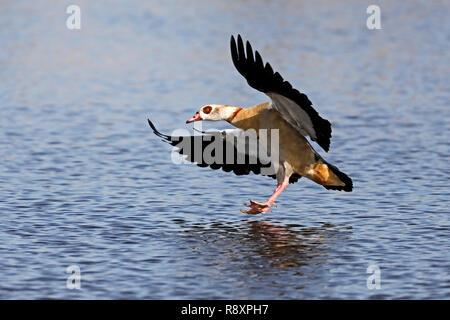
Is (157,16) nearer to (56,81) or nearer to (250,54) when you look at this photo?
(56,81)

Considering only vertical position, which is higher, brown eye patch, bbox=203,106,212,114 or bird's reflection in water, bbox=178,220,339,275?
brown eye patch, bbox=203,106,212,114


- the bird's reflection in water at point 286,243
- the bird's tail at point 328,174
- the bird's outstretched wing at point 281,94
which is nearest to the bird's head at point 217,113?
the bird's outstretched wing at point 281,94

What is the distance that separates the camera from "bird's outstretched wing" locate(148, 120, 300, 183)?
45.0 feet

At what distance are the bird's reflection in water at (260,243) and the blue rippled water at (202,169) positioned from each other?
0.04 meters

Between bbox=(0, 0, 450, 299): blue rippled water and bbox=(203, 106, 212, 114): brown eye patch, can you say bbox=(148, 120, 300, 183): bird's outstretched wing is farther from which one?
bbox=(0, 0, 450, 299): blue rippled water

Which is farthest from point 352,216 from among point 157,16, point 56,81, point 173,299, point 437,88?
point 157,16

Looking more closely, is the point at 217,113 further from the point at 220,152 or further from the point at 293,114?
the point at 293,114

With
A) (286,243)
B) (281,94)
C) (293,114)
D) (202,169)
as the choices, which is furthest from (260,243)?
(202,169)

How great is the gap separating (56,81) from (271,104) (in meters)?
13.6

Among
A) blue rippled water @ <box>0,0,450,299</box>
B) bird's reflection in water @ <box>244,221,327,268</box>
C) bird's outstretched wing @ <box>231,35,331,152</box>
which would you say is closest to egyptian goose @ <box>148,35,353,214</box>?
bird's outstretched wing @ <box>231,35,331,152</box>

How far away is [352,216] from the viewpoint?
13.5 meters

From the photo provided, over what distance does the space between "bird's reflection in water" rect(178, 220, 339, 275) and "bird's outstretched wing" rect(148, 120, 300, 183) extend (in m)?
1.02

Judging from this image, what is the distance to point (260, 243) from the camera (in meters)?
12.1

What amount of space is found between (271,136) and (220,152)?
1260mm
